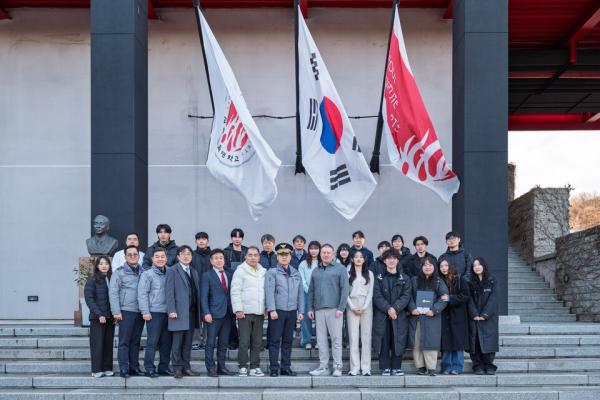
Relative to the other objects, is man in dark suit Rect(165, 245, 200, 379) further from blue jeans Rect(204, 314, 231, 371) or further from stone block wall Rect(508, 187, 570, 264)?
stone block wall Rect(508, 187, 570, 264)

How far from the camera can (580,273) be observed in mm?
14273

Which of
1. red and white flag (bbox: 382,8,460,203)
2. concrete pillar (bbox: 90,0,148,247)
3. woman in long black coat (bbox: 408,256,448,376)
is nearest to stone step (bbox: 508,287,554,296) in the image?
red and white flag (bbox: 382,8,460,203)

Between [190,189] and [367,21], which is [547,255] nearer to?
[367,21]

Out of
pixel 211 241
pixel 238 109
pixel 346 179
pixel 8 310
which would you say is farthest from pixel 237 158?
pixel 8 310

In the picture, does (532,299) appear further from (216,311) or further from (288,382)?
(216,311)

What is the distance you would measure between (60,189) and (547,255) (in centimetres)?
1101

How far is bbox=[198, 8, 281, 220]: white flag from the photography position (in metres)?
10.6

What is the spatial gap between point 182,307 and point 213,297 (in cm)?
42

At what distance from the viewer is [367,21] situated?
587 inches

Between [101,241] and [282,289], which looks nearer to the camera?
[282,289]

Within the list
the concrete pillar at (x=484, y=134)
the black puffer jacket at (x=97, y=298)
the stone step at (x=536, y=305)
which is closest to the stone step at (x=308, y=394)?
the black puffer jacket at (x=97, y=298)

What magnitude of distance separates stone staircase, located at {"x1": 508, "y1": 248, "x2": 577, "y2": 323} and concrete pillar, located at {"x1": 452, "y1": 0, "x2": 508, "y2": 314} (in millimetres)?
3790

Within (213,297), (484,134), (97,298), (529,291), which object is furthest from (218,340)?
(529,291)

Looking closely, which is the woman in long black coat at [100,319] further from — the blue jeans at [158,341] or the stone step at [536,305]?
the stone step at [536,305]
